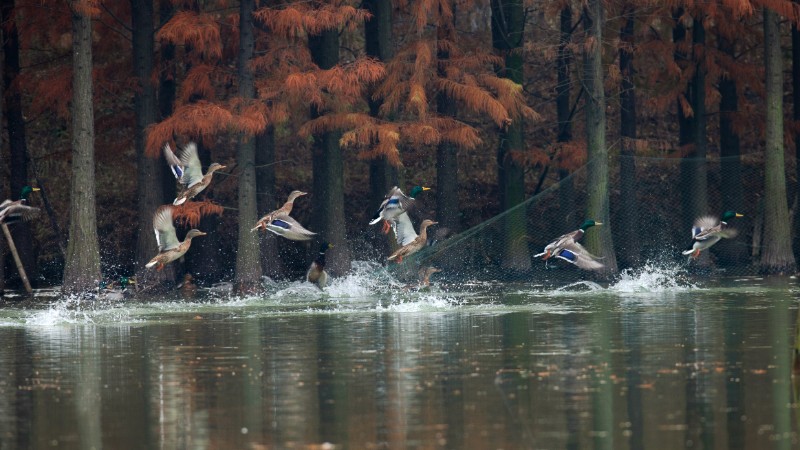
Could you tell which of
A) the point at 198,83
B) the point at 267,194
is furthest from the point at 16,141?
the point at 267,194

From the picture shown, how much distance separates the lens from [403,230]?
28.9 m

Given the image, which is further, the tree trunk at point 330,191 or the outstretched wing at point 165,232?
the tree trunk at point 330,191

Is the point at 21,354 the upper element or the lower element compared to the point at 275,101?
lower

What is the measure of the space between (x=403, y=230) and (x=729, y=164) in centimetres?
909

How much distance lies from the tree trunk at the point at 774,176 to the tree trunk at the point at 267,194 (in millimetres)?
10784

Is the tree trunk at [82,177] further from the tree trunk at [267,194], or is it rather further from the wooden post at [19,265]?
the tree trunk at [267,194]

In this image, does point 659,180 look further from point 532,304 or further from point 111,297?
point 111,297

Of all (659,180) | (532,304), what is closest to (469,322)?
(532,304)

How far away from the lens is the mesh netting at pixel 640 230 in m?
32.2

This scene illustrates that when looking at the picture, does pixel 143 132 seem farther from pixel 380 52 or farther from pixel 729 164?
pixel 729 164

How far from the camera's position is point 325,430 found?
12.3 m

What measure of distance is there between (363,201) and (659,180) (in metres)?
8.04

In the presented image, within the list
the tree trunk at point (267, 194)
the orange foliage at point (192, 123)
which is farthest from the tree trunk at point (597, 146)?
the orange foliage at point (192, 123)

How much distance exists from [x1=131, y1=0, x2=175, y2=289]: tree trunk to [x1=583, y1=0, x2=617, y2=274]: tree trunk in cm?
943
